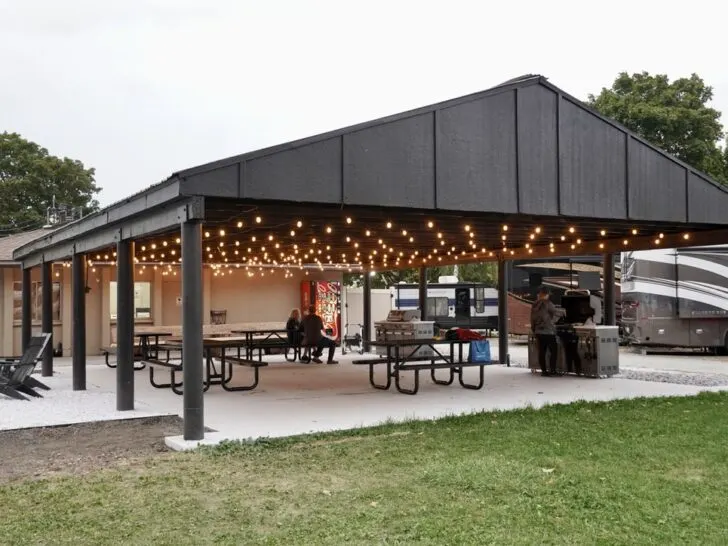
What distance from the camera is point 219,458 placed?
7.02 m

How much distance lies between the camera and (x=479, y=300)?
2839cm

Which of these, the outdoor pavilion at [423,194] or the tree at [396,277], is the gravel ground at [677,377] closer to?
the outdoor pavilion at [423,194]

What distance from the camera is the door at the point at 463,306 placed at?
28281mm

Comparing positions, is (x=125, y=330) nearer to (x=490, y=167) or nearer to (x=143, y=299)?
(x=490, y=167)

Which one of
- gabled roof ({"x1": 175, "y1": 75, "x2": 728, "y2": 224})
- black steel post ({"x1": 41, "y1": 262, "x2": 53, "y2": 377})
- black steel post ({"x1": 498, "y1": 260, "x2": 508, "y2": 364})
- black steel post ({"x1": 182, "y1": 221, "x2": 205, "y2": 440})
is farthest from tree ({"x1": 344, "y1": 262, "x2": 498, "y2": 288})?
black steel post ({"x1": 182, "y1": 221, "x2": 205, "y2": 440})

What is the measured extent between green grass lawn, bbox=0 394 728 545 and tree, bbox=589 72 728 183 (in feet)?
96.5

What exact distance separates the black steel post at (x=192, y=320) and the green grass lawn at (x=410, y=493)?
764 mm

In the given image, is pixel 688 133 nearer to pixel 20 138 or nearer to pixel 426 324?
pixel 426 324

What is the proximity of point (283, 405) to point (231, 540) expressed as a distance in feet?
19.4

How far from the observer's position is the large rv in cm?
2828

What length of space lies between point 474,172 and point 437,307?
19.5m

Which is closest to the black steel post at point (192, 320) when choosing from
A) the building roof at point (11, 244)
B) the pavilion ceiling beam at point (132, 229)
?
the pavilion ceiling beam at point (132, 229)

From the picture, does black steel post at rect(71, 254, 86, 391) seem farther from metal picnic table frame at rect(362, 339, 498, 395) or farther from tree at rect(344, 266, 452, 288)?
tree at rect(344, 266, 452, 288)

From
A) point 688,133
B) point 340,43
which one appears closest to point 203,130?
point 340,43
